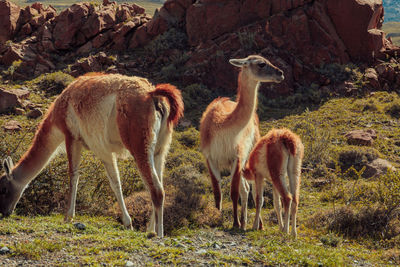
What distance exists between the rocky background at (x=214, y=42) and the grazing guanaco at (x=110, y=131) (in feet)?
43.9

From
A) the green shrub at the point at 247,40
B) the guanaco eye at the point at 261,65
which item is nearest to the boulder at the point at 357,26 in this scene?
the green shrub at the point at 247,40

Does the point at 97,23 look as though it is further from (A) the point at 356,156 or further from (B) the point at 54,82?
(A) the point at 356,156

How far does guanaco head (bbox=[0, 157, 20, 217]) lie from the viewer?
6.41 metres

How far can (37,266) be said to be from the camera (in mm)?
4180

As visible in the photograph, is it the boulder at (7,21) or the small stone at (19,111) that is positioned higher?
the boulder at (7,21)

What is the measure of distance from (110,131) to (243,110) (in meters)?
2.70

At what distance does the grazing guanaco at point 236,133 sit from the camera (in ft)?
24.0

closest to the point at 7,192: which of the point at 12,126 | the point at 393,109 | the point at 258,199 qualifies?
the point at 258,199

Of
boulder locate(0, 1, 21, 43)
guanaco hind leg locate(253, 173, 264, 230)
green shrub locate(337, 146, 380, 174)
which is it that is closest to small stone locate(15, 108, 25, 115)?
boulder locate(0, 1, 21, 43)

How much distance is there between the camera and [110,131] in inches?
239

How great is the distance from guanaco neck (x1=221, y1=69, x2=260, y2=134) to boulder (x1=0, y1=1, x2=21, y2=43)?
18.2 m

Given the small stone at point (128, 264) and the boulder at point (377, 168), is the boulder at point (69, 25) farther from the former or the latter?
the small stone at point (128, 264)

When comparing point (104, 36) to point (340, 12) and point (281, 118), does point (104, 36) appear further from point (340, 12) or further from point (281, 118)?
point (340, 12)

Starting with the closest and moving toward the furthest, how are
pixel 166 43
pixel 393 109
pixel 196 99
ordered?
pixel 393 109 → pixel 196 99 → pixel 166 43
